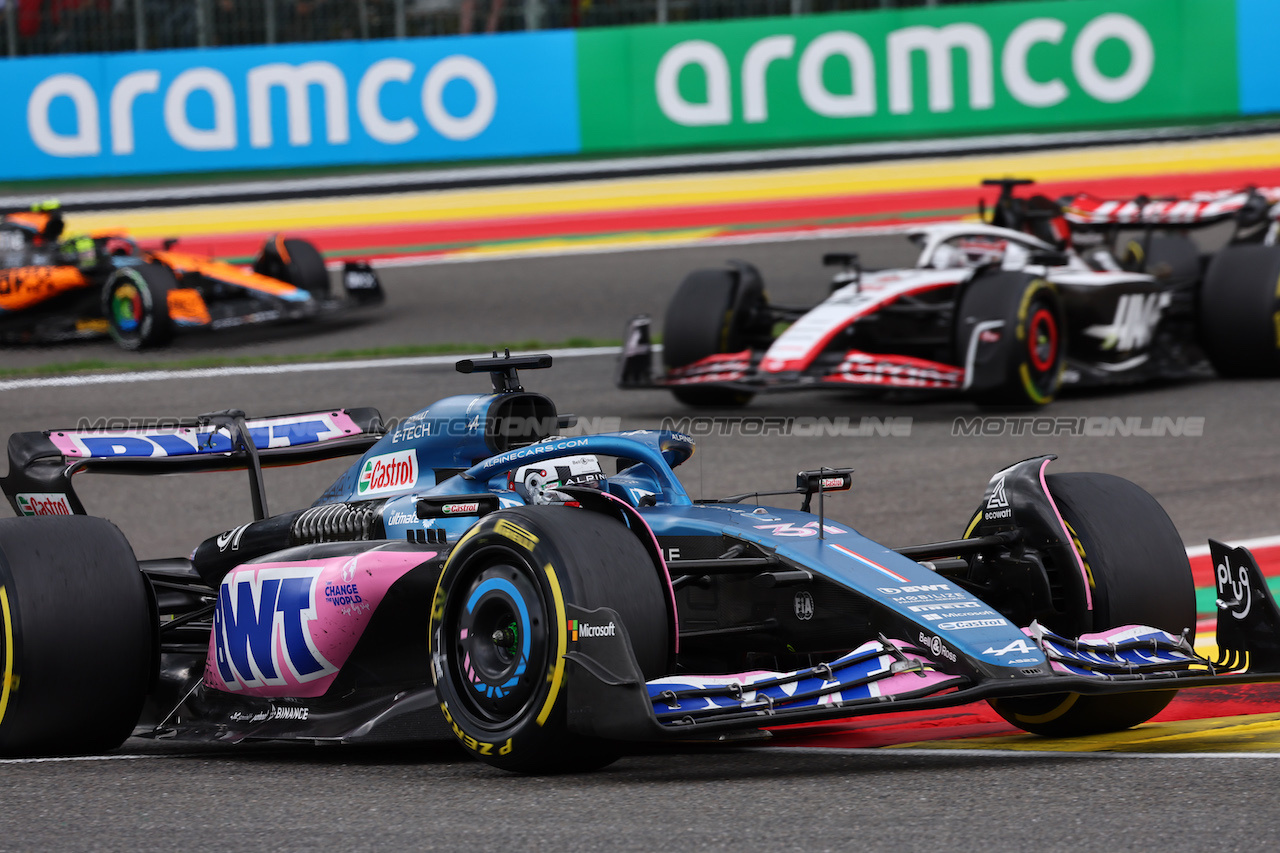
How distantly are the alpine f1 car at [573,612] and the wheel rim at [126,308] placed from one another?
30.8 feet

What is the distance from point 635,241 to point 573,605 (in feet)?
53.1

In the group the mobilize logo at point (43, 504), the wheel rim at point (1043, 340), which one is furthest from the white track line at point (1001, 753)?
the wheel rim at point (1043, 340)

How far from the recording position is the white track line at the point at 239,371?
14055 mm

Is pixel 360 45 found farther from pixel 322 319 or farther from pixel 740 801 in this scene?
pixel 740 801

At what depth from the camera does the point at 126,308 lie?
→ 15953 millimetres

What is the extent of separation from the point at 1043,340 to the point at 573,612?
8.00m

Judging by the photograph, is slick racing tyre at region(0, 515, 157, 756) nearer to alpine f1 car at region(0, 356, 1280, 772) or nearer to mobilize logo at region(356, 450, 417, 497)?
alpine f1 car at region(0, 356, 1280, 772)

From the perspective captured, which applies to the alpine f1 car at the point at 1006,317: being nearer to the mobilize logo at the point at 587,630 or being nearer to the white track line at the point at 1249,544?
the white track line at the point at 1249,544

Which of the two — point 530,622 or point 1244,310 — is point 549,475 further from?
point 1244,310

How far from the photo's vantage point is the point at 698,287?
12.9 meters

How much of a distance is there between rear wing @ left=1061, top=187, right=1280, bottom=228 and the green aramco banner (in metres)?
8.37

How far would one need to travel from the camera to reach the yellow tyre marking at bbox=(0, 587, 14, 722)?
18.7ft

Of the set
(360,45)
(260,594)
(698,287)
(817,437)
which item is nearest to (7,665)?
(260,594)

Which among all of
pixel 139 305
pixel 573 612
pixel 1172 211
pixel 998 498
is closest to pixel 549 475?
pixel 573 612
